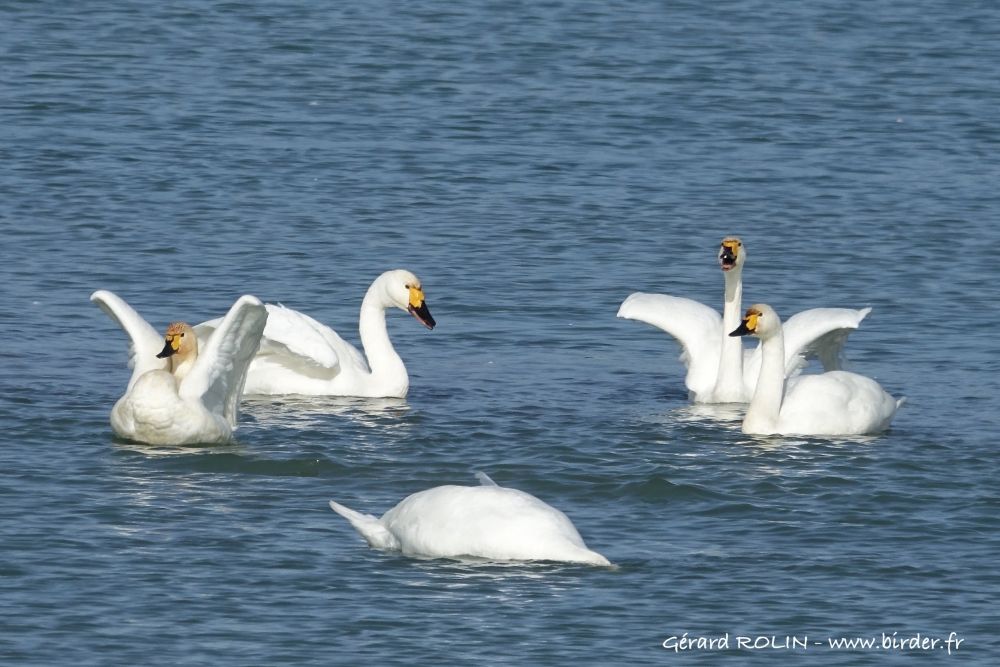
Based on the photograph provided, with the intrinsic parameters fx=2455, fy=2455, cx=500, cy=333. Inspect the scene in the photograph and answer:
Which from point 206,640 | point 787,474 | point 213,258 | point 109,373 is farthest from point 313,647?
point 213,258

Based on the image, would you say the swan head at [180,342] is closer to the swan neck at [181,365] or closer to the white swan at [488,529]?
the swan neck at [181,365]

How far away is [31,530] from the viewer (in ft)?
38.2

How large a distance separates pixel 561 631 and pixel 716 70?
709 inches

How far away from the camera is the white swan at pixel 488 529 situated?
1098 centimetres

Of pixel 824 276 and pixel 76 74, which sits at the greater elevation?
pixel 76 74

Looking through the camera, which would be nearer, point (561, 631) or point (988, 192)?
point (561, 631)

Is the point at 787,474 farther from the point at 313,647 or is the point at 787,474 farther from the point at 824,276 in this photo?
the point at 824,276

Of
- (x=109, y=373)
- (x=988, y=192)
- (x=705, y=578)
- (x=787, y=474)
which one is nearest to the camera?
(x=705, y=578)

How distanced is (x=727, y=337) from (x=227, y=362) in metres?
3.49

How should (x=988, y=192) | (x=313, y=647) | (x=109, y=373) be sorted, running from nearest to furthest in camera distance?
(x=313, y=647)
(x=109, y=373)
(x=988, y=192)

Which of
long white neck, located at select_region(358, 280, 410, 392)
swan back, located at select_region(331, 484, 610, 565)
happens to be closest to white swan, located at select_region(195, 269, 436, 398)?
long white neck, located at select_region(358, 280, 410, 392)

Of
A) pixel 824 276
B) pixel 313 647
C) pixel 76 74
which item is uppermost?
pixel 76 74

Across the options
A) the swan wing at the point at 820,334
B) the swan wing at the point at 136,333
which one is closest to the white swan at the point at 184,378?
the swan wing at the point at 136,333

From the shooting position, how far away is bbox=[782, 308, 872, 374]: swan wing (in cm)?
1531
